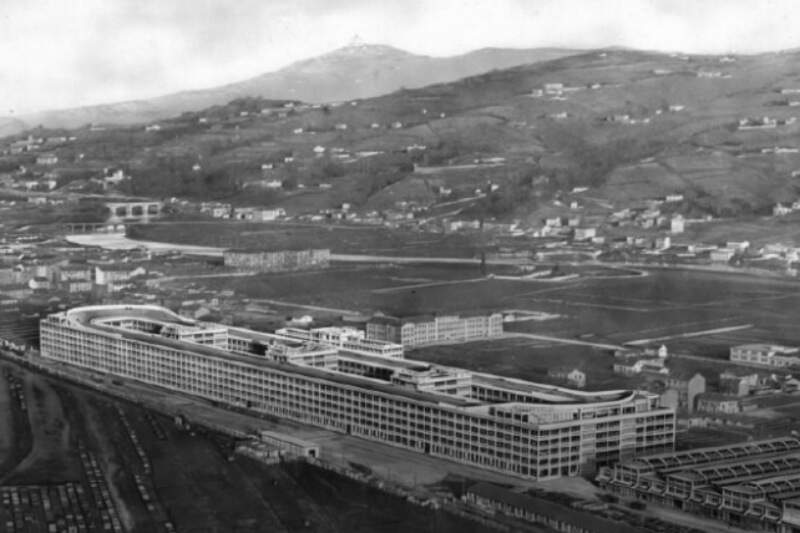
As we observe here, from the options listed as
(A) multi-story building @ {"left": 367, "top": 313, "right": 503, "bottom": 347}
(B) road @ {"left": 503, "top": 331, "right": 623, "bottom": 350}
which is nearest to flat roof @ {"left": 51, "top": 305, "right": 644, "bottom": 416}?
(A) multi-story building @ {"left": 367, "top": 313, "right": 503, "bottom": 347}

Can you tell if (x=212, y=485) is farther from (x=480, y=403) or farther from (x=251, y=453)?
(x=480, y=403)

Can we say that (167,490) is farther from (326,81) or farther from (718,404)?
(326,81)

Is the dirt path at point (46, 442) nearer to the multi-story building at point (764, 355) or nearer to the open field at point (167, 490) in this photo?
the open field at point (167, 490)

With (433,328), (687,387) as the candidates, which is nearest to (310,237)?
(433,328)

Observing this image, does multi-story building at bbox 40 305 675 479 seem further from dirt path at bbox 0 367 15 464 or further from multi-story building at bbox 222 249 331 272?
multi-story building at bbox 222 249 331 272

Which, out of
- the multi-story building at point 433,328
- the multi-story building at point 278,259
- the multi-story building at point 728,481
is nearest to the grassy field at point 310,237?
the multi-story building at point 278,259
